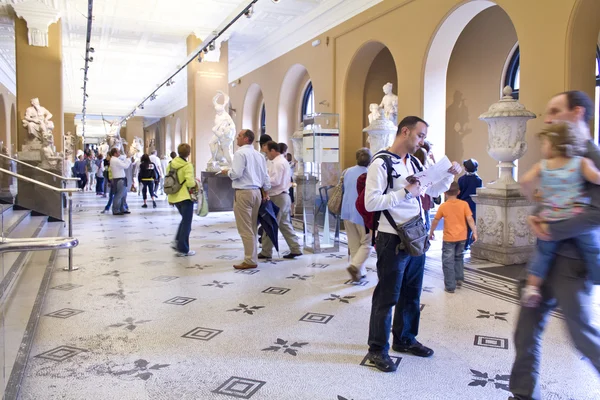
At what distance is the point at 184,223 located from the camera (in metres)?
6.20

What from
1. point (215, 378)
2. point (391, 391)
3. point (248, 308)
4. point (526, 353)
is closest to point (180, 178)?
point (248, 308)

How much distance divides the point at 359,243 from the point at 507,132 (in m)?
2.55

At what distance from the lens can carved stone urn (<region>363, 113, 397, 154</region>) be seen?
9156mm

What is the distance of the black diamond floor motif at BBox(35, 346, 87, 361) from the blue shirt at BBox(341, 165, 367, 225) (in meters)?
2.75

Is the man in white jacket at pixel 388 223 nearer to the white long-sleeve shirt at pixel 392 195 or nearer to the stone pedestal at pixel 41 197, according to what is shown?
the white long-sleeve shirt at pixel 392 195

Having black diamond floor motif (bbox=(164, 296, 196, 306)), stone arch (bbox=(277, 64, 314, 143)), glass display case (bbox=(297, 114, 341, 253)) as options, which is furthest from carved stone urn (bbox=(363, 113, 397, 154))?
black diamond floor motif (bbox=(164, 296, 196, 306))

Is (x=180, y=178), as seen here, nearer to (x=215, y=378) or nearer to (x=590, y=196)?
(x=215, y=378)

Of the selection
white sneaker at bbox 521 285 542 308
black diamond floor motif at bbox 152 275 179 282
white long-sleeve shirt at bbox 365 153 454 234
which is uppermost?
white long-sleeve shirt at bbox 365 153 454 234

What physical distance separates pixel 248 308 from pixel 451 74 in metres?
8.35

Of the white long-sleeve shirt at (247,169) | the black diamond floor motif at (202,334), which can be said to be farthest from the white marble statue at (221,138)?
the black diamond floor motif at (202,334)

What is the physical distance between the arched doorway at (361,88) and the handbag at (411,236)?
8531 mm

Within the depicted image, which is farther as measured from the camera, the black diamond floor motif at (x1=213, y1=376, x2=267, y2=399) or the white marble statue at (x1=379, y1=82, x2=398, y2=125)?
the white marble statue at (x1=379, y1=82, x2=398, y2=125)

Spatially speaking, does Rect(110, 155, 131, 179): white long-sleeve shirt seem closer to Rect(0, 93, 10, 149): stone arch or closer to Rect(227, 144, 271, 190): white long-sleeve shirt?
Rect(227, 144, 271, 190): white long-sleeve shirt

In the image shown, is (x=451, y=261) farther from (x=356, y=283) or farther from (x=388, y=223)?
(x=388, y=223)
